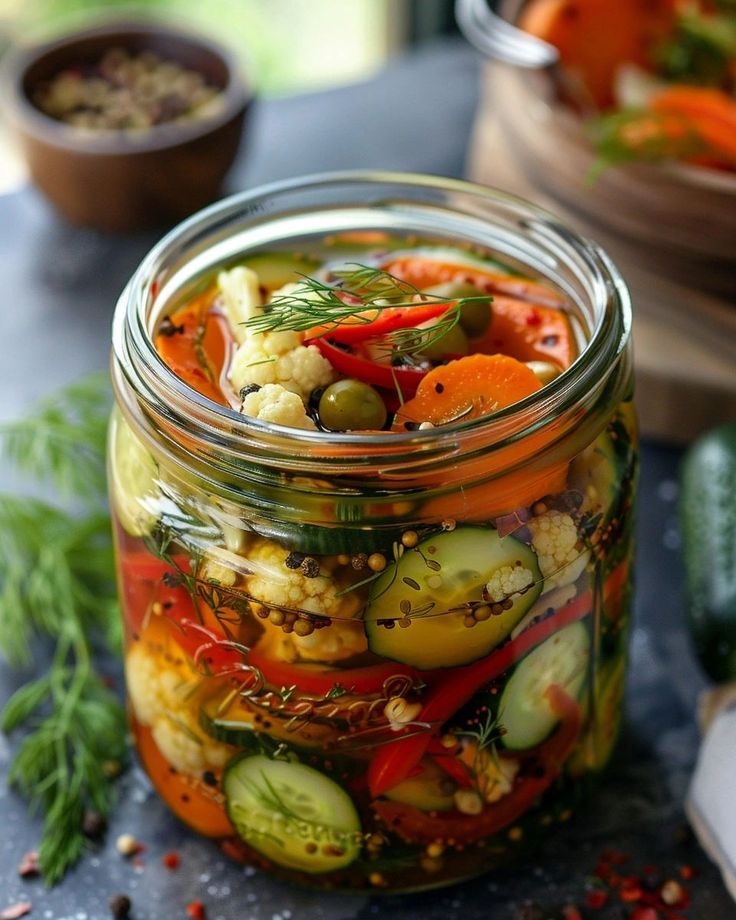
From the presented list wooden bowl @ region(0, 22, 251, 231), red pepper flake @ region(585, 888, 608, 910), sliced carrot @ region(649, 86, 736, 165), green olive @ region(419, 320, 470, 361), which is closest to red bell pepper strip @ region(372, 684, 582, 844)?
red pepper flake @ region(585, 888, 608, 910)

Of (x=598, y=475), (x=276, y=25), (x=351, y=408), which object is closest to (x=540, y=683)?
(x=598, y=475)

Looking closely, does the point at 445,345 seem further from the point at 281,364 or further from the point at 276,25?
the point at 276,25

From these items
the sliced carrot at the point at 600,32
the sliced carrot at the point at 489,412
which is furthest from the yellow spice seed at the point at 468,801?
the sliced carrot at the point at 600,32

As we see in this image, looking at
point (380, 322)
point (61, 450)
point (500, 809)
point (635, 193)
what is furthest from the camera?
point (635, 193)

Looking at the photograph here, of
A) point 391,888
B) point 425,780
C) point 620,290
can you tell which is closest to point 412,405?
point 620,290

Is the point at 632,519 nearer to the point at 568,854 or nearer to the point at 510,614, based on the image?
the point at 510,614

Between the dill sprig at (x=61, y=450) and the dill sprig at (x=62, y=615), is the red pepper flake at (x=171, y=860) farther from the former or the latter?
the dill sprig at (x=61, y=450)
